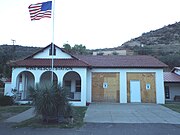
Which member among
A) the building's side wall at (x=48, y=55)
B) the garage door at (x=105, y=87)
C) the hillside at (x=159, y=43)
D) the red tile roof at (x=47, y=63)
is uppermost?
the hillside at (x=159, y=43)

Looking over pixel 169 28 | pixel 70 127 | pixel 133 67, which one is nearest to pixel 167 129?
pixel 70 127

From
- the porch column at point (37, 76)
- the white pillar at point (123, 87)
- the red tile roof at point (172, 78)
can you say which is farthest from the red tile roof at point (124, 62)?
the porch column at point (37, 76)

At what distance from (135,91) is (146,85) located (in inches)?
55.7

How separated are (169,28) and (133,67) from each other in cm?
7988

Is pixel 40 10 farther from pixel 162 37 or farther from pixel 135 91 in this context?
pixel 162 37

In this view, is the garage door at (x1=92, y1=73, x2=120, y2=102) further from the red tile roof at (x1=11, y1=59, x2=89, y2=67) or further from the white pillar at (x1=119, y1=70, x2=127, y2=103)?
the red tile roof at (x1=11, y1=59, x2=89, y2=67)

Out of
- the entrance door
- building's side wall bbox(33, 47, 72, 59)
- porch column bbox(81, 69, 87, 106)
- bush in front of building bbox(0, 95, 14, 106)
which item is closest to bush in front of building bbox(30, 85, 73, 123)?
porch column bbox(81, 69, 87, 106)

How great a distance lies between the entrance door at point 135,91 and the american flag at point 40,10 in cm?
1195

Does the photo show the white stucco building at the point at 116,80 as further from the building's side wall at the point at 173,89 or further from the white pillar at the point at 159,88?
the building's side wall at the point at 173,89

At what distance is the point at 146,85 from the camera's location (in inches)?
874

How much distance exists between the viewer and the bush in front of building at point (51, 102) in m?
10.5

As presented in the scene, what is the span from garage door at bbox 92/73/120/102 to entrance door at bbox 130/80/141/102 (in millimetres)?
1528

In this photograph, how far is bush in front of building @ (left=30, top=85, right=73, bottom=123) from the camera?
10.5 m

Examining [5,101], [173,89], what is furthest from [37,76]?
[173,89]
